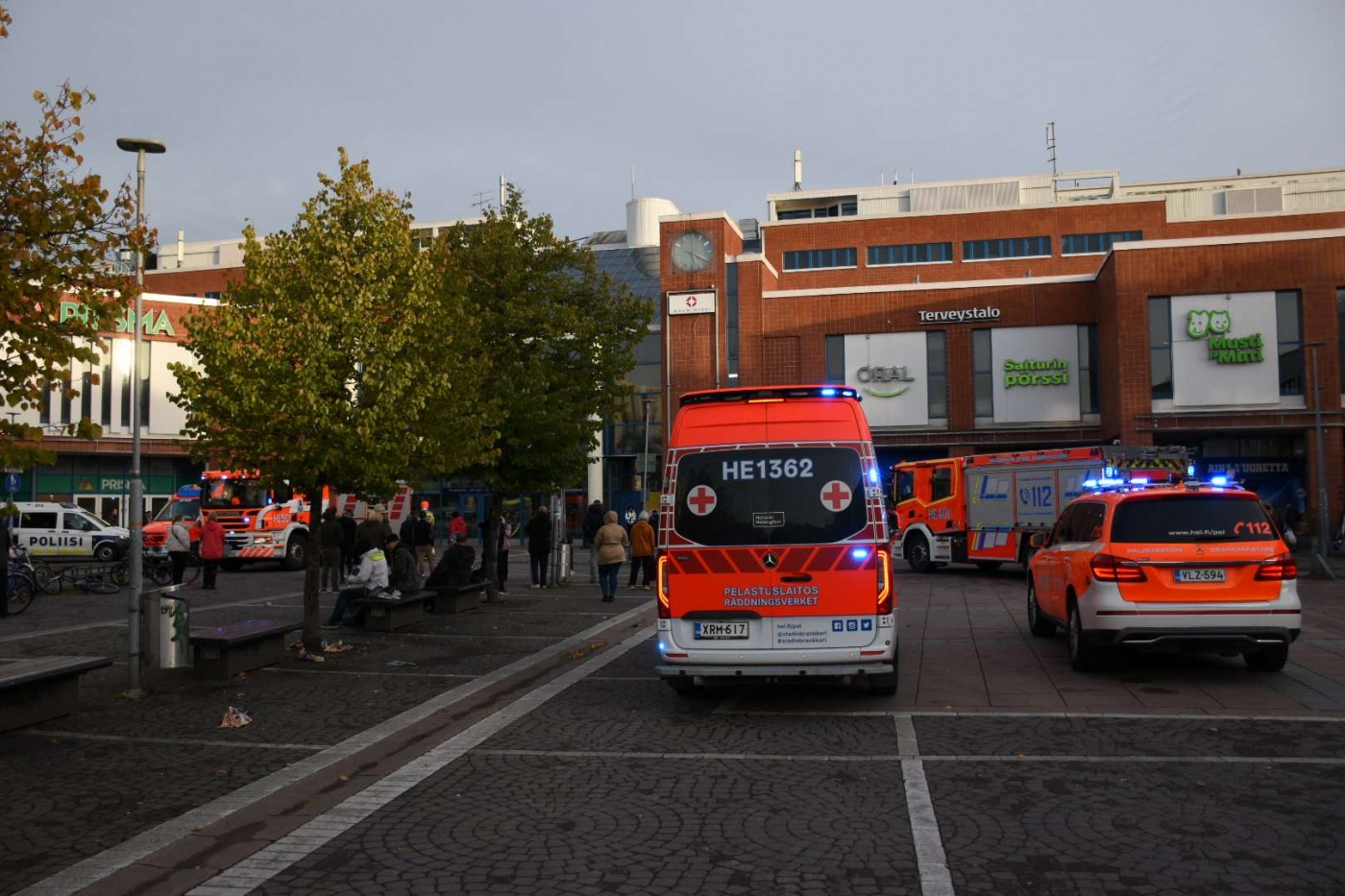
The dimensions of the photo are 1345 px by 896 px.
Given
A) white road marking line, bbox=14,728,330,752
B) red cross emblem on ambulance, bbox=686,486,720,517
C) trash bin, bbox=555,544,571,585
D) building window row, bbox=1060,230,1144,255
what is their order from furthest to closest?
building window row, bbox=1060,230,1144,255 → trash bin, bbox=555,544,571,585 → red cross emblem on ambulance, bbox=686,486,720,517 → white road marking line, bbox=14,728,330,752

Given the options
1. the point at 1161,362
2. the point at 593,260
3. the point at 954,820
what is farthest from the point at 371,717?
the point at 1161,362

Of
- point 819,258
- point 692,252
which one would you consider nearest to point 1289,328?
point 692,252

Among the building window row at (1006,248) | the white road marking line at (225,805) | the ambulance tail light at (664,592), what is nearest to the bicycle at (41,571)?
the white road marking line at (225,805)

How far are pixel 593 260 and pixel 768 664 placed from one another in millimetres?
13950

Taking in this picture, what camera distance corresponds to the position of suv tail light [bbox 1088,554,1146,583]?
1016 centimetres

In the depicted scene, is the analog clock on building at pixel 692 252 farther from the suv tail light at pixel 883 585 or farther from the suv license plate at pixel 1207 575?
the suv tail light at pixel 883 585

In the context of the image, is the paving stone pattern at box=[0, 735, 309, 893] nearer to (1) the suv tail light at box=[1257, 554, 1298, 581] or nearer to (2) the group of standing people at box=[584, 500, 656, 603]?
(1) the suv tail light at box=[1257, 554, 1298, 581]

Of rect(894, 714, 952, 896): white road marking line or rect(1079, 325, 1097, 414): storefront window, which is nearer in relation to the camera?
rect(894, 714, 952, 896): white road marking line

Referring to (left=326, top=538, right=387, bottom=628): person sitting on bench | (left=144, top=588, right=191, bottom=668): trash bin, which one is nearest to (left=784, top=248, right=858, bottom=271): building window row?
(left=326, top=538, right=387, bottom=628): person sitting on bench

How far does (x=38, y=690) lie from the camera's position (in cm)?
895

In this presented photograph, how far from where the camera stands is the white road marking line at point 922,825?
5.00 meters

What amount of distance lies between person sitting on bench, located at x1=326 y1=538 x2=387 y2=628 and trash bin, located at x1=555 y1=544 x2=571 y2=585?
828cm

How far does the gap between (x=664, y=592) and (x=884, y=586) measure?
5.97 feet

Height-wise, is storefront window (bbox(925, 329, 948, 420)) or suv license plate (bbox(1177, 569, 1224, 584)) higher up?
storefront window (bbox(925, 329, 948, 420))
